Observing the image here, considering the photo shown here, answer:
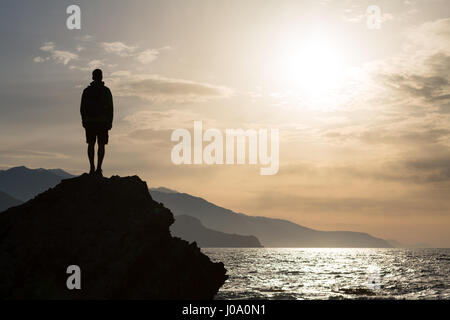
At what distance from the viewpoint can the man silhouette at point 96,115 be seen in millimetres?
17891

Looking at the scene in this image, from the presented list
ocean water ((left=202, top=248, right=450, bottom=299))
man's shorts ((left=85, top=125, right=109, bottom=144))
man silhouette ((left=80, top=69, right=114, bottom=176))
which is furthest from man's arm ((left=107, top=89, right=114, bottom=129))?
ocean water ((left=202, top=248, right=450, bottom=299))

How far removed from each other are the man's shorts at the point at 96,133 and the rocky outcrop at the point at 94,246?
68.0 inches

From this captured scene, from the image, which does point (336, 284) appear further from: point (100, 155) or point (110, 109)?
point (110, 109)

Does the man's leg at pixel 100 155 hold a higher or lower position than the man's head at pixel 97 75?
lower

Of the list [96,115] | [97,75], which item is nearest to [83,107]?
[96,115]

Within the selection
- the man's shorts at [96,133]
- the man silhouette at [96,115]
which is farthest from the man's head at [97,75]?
the man's shorts at [96,133]

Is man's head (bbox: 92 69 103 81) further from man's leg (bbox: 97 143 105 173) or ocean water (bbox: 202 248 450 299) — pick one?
ocean water (bbox: 202 248 450 299)

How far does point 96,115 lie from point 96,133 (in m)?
0.75

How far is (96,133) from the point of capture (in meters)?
18.1

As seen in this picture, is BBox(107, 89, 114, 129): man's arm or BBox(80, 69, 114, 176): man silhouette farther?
BBox(107, 89, 114, 129): man's arm

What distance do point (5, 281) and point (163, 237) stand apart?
632 cm

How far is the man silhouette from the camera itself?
1789cm

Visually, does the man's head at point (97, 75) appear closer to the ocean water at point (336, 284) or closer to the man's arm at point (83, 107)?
the man's arm at point (83, 107)
